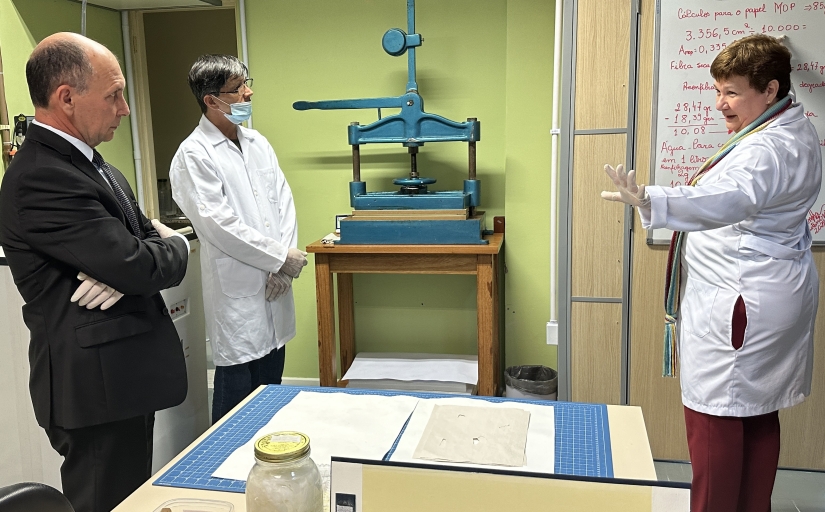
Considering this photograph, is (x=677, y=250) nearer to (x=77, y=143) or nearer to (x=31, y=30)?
(x=77, y=143)

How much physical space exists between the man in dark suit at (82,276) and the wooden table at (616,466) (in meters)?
0.37

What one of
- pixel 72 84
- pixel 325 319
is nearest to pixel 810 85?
pixel 325 319

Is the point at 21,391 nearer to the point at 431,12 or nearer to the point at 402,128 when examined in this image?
the point at 402,128

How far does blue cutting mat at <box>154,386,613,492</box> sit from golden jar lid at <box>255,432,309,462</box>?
35cm

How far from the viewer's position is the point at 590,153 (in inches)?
95.6

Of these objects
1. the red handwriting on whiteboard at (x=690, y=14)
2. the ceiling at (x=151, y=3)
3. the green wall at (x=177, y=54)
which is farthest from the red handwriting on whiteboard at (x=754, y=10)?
the green wall at (x=177, y=54)

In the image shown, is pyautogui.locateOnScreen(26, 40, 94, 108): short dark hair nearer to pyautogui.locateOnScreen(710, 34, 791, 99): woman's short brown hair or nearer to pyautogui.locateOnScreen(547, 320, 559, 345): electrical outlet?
pyautogui.locateOnScreen(710, 34, 791, 99): woman's short brown hair

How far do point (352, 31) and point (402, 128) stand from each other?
2.14ft

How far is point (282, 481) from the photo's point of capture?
750 millimetres

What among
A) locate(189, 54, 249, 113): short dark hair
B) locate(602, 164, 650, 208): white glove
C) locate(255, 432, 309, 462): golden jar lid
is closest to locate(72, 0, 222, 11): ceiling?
locate(189, 54, 249, 113): short dark hair

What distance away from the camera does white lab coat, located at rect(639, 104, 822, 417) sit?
156 cm

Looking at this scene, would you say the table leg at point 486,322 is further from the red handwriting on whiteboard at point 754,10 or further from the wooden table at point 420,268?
the red handwriting on whiteboard at point 754,10

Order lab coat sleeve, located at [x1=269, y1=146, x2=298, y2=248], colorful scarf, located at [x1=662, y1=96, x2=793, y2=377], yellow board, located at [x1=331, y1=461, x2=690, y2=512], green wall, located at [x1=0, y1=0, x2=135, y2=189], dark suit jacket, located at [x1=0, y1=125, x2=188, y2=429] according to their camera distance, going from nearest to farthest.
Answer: yellow board, located at [x1=331, y1=461, x2=690, y2=512]
dark suit jacket, located at [x1=0, y1=125, x2=188, y2=429]
colorful scarf, located at [x1=662, y1=96, x2=793, y2=377]
lab coat sleeve, located at [x1=269, y1=146, x2=298, y2=248]
green wall, located at [x1=0, y1=0, x2=135, y2=189]

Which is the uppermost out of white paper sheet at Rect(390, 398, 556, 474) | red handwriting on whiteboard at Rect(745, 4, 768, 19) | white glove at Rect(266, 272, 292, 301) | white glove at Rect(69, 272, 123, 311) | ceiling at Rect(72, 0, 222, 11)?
ceiling at Rect(72, 0, 222, 11)
